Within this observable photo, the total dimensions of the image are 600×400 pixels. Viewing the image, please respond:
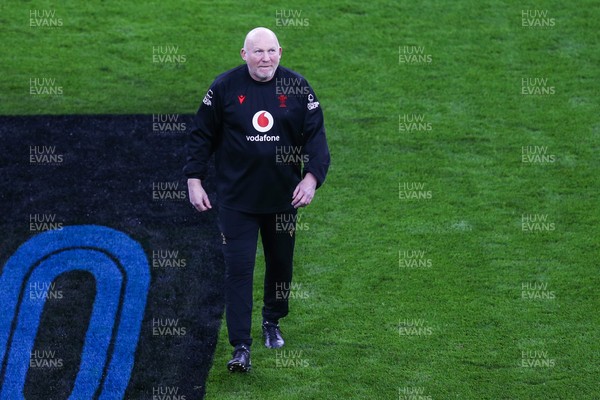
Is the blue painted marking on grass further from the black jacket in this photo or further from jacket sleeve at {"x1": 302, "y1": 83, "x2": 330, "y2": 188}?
jacket sleeve at {"x1": 302, "y1": 83, "x2": 330, "y2": 188}

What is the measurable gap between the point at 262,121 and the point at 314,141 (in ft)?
1.30

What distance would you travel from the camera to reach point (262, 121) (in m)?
7.25

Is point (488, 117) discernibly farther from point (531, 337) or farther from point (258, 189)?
point (258, 189)

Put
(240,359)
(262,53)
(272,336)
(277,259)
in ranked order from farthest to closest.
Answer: (272,336) < (277,259) < (240,359) < (262,53)

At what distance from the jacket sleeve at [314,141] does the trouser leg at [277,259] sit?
14.9 inches

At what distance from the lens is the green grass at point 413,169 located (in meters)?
7.89

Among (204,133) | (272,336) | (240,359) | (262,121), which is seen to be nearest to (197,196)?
(204,133)

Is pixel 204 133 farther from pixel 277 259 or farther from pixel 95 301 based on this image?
pixel 95 301

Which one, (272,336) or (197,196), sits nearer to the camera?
(197,196)

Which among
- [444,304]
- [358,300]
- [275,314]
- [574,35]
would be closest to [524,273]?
[444,304]

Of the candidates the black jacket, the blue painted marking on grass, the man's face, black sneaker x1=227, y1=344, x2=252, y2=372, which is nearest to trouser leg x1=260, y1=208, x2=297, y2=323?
the black jacket

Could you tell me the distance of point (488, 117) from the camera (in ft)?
38.4

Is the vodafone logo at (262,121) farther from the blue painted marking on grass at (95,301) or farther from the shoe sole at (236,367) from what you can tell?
the blue painted marking on grass at (95,301)

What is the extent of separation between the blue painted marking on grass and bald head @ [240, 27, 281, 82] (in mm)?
2413
